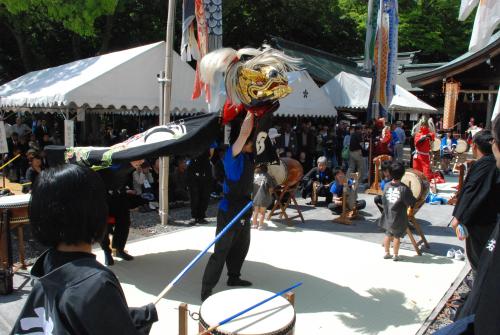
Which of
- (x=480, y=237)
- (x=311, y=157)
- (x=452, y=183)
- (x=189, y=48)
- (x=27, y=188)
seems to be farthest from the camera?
(x=311, y=157)

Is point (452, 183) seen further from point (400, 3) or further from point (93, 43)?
point (400, 3)

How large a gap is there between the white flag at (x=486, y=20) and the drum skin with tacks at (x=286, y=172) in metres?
3.93

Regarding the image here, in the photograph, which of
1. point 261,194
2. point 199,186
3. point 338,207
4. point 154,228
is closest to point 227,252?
point 261,194

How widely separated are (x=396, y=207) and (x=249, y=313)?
337cm

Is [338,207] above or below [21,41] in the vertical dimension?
below

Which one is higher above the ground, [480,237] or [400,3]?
[400,3]

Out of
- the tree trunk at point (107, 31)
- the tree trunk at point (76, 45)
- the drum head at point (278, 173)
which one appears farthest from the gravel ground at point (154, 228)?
the tree trunk at point (76, 45)

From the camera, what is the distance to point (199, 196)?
725 centimetres

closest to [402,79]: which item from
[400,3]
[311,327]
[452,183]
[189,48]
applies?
[400,3]

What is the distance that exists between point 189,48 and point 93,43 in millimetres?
10916

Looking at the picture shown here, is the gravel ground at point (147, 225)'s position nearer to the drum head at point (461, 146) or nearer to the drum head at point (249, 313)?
the drum head at point (249, 313)

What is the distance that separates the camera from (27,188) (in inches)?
240

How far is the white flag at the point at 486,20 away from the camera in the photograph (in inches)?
136

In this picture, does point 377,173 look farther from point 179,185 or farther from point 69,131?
point 69,131
